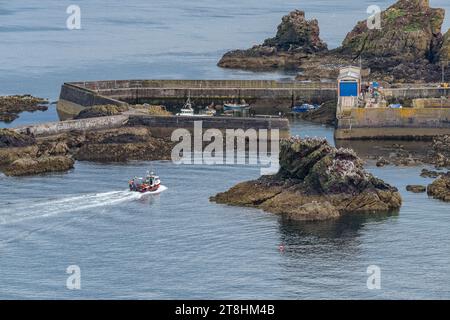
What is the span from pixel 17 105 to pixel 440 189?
45.7 m

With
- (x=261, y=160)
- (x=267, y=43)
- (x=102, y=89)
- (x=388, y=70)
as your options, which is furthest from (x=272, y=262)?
(x=267, y=43)

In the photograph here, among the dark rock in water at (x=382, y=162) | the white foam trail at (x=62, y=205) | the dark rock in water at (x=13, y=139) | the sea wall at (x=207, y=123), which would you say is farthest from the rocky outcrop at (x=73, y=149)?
the dark rock in water at (x=382, y=162)

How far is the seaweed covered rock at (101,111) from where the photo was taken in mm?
94562

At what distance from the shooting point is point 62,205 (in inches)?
2697

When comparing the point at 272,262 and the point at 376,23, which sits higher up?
the point at 376,23

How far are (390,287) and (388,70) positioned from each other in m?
66.0

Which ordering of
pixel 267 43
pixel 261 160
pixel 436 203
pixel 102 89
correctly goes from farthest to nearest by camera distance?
pixel 267 43 < pixel 102 89 < pixel 261 160 < pixel 436 203

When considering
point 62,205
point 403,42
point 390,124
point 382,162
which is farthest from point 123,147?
point 403,42

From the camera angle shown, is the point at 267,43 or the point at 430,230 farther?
the point at 267,43

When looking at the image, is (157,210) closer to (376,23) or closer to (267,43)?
(376,23)

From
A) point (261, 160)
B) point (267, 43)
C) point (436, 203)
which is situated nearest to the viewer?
point (436, 203)

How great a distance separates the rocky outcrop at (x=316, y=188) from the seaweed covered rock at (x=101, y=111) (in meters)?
25.2

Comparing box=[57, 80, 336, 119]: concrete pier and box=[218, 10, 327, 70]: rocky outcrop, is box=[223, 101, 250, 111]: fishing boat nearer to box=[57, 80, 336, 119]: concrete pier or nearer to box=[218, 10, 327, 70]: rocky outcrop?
box=[57, 80, 336, 119]: concrete pier

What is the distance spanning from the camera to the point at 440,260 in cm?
A: 5988
